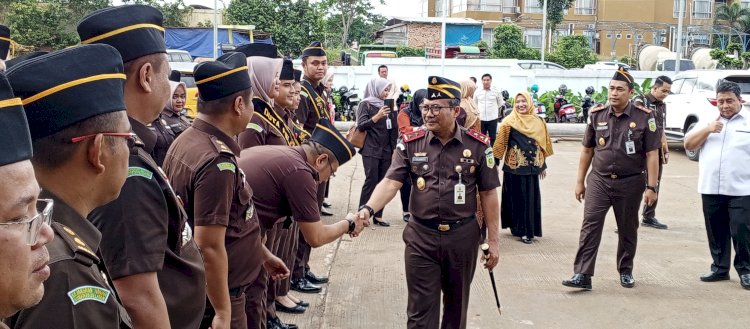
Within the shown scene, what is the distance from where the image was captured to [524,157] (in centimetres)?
897

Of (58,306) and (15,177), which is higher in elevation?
(15,177)

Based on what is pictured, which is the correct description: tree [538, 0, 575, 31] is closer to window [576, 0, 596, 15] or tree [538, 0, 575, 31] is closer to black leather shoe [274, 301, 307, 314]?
window [576, 0, 596, 15]

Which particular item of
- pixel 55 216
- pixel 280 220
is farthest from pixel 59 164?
pixel 280 220

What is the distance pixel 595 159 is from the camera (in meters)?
7.34

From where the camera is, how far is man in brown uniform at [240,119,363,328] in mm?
4145

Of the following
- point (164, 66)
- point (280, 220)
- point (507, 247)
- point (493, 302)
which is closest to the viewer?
point (164, 66)

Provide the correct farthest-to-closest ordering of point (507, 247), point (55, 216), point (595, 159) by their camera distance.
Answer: point (507, 247), point (595, 159), point (55, 216)

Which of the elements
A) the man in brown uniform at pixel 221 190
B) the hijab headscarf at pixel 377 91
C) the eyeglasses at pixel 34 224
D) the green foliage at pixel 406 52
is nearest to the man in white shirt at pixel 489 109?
the hijab headscarf at pixel 377 91

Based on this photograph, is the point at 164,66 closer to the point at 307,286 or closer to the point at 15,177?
the point at 15,177

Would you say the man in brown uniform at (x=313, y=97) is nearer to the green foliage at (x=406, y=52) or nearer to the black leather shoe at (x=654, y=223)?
the black leather shoe at (x=654, y=223)

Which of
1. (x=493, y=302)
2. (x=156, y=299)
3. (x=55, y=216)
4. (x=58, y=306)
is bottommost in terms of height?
(x=493, y=302)

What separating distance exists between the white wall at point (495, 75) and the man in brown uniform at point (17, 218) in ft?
73.2

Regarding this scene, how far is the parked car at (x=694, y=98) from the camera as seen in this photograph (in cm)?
1644

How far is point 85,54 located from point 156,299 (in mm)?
834
